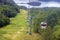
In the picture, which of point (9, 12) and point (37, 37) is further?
point (9, 12)

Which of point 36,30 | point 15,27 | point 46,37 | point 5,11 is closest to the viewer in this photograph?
point 46,37

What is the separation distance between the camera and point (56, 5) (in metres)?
31.7

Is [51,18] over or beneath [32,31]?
over

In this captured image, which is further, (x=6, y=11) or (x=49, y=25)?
(x=6, y=11)

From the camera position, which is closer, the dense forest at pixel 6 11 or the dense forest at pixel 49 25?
the dense forest at pixel 49 25

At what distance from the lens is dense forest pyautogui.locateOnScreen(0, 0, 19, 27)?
28.9 metres

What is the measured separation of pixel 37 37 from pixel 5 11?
12.9m

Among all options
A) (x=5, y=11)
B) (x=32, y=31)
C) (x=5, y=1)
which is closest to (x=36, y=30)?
(x=32, y=31)

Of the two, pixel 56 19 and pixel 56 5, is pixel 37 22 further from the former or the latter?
pixel 56 5

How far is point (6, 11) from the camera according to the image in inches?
1348

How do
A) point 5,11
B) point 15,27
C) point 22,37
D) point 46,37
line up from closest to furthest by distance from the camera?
point 46,37 < point 22,37 < point 15,27 < point 5,11

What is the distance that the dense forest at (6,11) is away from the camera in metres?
28.9

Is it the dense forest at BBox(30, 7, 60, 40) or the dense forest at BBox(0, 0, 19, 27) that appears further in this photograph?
the dense forest at BBox(0, 0, 19, 27)

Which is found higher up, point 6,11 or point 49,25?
point 6,11
